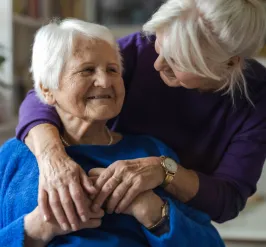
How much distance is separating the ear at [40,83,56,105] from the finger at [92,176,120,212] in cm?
→ 33

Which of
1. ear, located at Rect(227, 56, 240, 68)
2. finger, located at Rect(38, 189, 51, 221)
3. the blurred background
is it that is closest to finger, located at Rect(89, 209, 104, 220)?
finger, located at Rect(38, 189, 51, 221)

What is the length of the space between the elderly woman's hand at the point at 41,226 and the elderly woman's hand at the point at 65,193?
0.08 ft

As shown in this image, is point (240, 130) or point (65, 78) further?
point (240, 130)

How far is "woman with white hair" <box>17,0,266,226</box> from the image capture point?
1.15 m

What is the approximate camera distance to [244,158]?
1410mm

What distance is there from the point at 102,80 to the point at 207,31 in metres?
0.36

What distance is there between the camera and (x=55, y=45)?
1.23m

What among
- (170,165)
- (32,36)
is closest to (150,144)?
(170,165)

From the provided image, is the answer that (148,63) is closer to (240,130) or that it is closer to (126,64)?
(126,64)

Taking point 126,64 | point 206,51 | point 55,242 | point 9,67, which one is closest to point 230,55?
point 206,51

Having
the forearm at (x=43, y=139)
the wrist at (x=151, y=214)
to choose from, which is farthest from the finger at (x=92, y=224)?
the forearm at (x=43, y=139)

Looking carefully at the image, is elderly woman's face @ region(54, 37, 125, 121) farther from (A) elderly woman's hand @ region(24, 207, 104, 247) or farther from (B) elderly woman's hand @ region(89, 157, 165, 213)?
(A) elderly woman's hand @ region(24, 207, 104, 247)

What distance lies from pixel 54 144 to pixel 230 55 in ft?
2.04

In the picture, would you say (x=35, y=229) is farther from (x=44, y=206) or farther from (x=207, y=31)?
(x=207, y=31)
